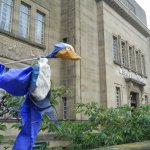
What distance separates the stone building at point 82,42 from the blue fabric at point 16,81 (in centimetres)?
1069

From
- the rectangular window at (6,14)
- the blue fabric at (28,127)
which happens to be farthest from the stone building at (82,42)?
the blue fabric at (28,127)

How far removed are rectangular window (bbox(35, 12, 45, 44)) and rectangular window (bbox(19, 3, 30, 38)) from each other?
0.82 metres

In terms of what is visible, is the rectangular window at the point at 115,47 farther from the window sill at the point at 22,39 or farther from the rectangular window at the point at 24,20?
the rectangular window at the point at 24,20

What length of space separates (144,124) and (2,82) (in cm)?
544

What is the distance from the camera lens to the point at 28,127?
312 cm

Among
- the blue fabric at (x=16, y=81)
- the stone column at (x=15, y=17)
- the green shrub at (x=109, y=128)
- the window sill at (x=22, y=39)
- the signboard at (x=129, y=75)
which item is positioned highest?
the stone column at (x=15, y=17)

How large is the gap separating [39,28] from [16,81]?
14.3 m

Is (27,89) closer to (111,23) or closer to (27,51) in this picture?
(27,51)

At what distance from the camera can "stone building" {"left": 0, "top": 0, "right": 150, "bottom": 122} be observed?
48.5ft

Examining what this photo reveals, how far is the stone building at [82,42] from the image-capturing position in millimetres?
14789

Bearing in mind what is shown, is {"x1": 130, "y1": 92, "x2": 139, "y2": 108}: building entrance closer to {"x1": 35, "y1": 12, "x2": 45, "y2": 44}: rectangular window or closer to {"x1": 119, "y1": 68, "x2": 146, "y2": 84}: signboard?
{"x1": 119, "y1": 68, "x2": 146, "y2": 84}: signboard

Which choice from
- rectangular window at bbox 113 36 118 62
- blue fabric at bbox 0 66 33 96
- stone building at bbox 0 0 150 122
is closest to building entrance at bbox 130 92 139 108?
stone building at bbox 0 0 150 122

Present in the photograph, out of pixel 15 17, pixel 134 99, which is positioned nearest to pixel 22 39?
pixel 15 17

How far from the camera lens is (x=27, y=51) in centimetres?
1509
